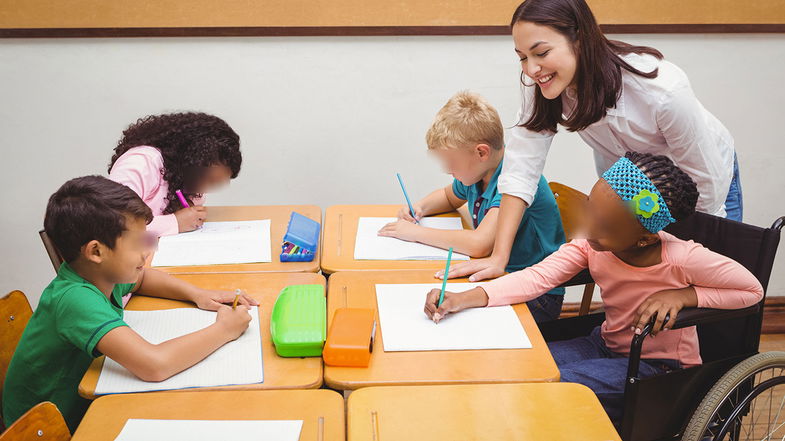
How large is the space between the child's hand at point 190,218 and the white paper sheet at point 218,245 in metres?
0.02

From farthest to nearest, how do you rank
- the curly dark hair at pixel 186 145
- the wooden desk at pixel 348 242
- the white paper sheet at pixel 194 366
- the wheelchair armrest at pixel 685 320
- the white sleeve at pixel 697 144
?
the curly dark hair at pixel 186 145 → the wooden desk at pixel 348 242 → the white sleeve at pixel 697 144 → the wheelchair armrest at pixel 685 320 → the white paper sheet at pixel 194 366

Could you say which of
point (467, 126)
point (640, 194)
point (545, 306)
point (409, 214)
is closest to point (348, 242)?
point (409, 214)

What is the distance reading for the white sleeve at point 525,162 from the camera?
180cm

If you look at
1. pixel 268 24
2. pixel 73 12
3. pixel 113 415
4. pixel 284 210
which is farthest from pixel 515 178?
pixel 73 12

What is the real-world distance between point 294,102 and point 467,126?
1071 mm

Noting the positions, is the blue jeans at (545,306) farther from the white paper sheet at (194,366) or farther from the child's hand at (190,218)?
the child's hand at (190,218)

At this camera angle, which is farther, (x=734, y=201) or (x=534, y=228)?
(x=534, y=228)

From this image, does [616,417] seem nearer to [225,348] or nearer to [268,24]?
[225,348]

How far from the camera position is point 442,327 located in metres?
1.39

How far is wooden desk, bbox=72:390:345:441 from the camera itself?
1059 millimetres

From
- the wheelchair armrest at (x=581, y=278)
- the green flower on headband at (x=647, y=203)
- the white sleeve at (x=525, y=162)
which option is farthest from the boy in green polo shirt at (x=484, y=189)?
the green flower on headband at (x=647, y=203)

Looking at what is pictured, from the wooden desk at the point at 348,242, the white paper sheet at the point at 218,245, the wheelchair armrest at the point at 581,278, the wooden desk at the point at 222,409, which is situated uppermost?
the wheelchair armrest at the point at 581,278

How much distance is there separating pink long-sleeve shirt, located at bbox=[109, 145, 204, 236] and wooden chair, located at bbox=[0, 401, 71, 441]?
892 mm

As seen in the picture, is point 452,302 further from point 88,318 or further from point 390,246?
point 88,318
